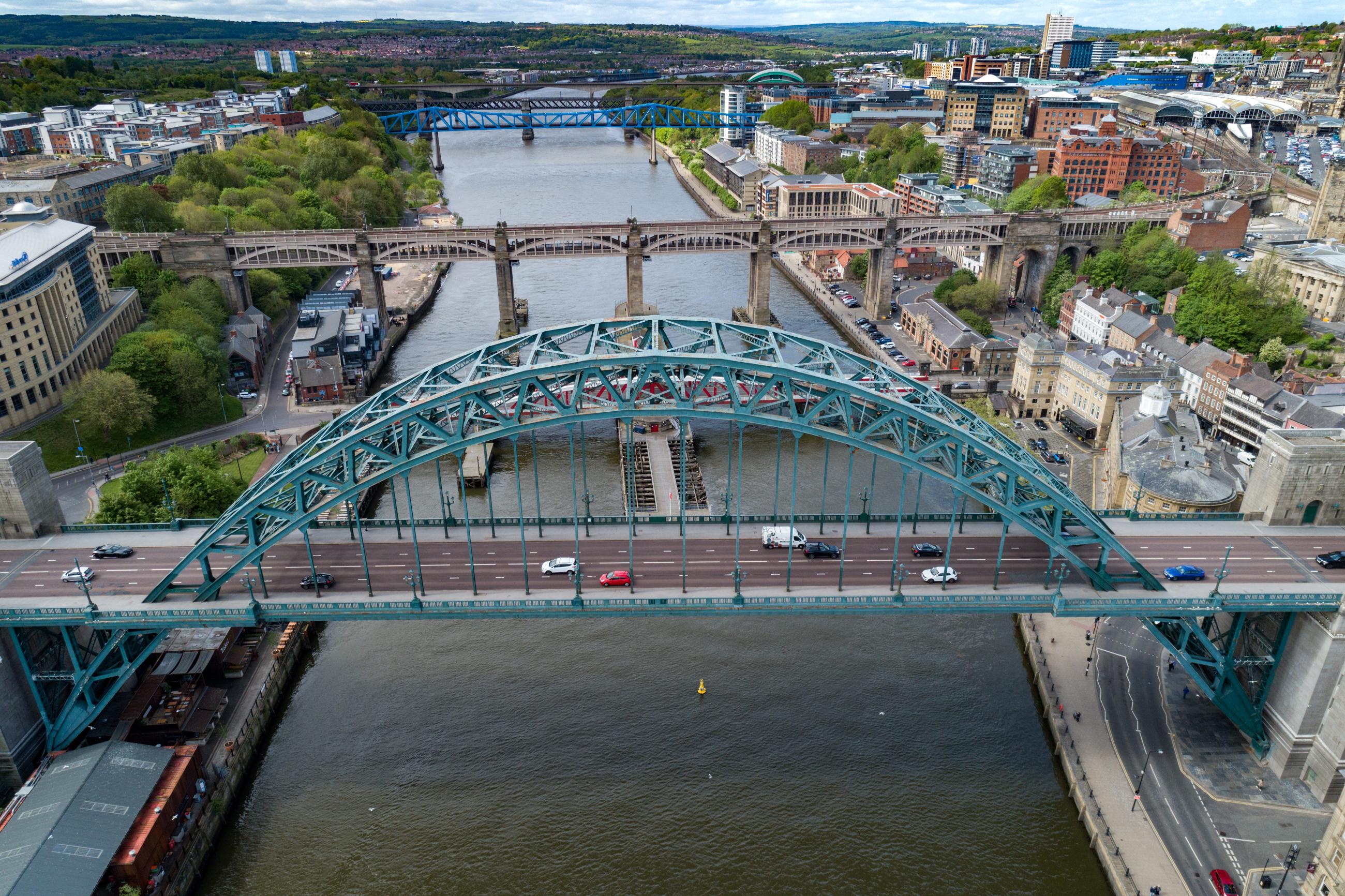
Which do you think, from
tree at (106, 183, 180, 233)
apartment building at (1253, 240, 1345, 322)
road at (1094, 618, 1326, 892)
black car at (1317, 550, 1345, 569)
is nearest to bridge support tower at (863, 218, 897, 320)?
apartment building at (1253, 240, 1345, 322)

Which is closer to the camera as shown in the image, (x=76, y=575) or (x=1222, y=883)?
(x=1222, y=883)

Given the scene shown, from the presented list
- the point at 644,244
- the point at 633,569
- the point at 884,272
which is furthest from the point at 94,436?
the point at 884,272

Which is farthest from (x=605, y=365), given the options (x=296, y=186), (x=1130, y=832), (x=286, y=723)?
(x=296, y=186)

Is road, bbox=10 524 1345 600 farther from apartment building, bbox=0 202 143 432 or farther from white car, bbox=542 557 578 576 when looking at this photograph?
apartment building, bbox=0 202 143 432

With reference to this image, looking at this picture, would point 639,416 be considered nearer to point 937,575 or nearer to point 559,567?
point 559,567

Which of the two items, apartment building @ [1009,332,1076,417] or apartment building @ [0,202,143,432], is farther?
apartment building @ [1009,332,1076,417]

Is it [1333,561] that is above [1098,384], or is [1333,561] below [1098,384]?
above
